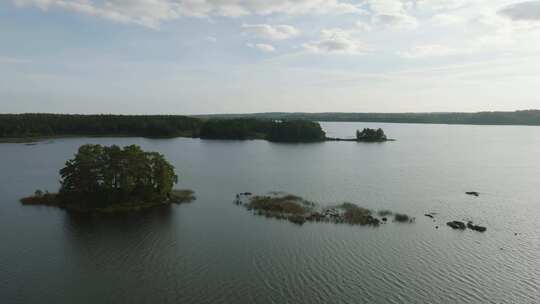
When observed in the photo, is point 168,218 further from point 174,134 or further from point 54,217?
point 174,134

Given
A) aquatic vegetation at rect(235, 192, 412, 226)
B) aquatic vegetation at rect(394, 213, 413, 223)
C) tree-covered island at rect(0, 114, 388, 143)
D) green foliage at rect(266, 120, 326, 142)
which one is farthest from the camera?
tree-covered island at rect(0, 114, 388, 143)

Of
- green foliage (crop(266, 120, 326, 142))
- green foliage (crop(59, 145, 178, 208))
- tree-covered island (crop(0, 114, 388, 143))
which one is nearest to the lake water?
green foliage (crop(59, 145, 178, 208))

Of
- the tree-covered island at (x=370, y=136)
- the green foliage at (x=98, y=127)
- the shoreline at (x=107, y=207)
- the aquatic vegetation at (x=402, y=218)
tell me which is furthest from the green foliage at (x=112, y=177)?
the green foliage at (x=98, y=127)

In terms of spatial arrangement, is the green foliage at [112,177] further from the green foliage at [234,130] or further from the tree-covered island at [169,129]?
the green foliage at [234,130]

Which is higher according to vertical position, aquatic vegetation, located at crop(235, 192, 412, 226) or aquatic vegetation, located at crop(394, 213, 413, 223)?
aquatic vegetation, located at crop(235, 192, 412, 226)

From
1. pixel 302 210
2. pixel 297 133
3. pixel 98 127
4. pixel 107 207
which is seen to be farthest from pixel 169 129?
pixel 302 210

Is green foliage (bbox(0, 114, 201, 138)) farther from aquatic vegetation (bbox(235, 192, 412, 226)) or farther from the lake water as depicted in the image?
aquatic vegetation (bbox(235, 192, 412, 226))
